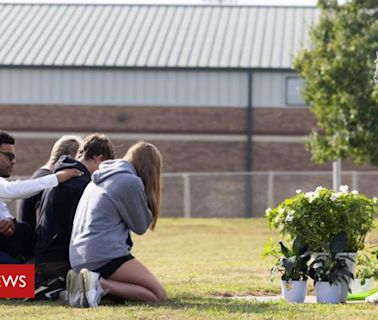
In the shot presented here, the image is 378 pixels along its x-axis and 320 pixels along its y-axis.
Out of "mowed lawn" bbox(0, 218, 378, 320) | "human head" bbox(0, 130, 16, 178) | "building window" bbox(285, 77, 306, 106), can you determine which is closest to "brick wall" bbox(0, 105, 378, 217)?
"building window" bbox(285, 77, 306, 106)

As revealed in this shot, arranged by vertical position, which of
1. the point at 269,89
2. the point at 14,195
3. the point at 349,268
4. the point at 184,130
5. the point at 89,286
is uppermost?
the point at 269,89

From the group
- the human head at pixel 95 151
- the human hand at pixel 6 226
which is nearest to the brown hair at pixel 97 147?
the human head at pixel 95 151

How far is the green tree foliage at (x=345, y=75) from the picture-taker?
32906 mm

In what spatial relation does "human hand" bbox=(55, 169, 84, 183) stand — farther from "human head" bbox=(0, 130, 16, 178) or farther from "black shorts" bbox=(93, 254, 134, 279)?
"black shorts" bbox=(93, 254, 134, 279)

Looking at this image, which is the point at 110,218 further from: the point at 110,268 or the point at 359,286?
the point at 359,286

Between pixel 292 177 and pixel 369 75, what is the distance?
29.4 ft

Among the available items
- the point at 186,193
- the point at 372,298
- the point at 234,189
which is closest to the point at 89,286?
the point at 372,298

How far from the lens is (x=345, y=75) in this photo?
109 feet

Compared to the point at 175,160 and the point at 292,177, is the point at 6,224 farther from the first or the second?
the point at 175,160

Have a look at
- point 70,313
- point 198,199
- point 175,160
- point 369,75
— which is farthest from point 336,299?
point 175,160

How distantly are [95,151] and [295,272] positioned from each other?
2.32 metres

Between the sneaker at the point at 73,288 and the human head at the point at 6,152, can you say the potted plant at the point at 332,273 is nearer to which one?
the sneaker at the point at 73,288

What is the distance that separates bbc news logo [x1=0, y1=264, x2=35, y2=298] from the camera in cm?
1110

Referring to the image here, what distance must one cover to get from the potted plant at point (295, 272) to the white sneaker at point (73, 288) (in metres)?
2.11
